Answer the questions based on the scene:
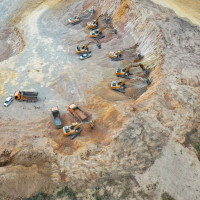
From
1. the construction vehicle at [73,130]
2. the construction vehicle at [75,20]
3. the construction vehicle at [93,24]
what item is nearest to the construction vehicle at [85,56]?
the construction vehicle at [93,24]

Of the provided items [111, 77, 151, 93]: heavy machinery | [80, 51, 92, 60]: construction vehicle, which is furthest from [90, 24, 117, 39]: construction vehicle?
[111, 77, 151, 93]: heavy machinery

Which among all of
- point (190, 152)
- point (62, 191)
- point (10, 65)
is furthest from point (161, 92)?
point (10, 65)

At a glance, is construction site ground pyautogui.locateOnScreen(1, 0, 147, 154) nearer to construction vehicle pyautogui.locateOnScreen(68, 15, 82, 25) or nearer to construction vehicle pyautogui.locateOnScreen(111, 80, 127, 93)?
construction vehicle pyautogui.locateOnScreen(111, 80, 127, 93)

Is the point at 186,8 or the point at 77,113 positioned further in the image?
the point at 186,8

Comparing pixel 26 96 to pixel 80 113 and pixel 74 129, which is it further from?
pixel 74 129

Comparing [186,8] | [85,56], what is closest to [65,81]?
[85,56]
